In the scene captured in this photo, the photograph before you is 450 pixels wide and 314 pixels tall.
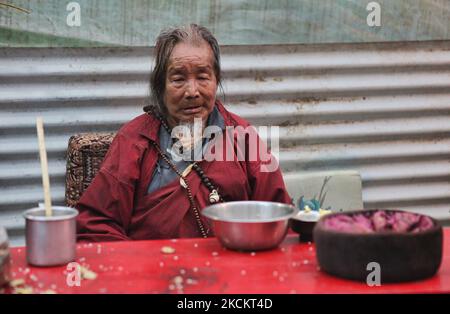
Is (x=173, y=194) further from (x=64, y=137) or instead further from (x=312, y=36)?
(x=312, y=36)

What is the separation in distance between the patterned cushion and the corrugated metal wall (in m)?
0.26

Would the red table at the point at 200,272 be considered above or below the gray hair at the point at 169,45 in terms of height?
below

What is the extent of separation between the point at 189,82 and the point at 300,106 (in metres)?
1.07

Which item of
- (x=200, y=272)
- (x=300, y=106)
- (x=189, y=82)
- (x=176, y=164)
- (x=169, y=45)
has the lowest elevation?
(x=200, y=272)

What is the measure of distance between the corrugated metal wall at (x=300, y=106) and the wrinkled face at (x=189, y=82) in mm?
671

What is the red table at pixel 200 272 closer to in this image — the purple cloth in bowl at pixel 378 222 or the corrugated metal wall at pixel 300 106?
the purple cloth in bowl at pixel 378 222

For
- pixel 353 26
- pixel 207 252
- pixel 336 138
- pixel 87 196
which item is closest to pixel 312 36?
pixel 353 26

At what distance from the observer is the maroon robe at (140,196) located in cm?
323

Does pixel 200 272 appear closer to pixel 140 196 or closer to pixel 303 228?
pixel 303 228

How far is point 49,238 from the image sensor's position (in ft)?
7.88

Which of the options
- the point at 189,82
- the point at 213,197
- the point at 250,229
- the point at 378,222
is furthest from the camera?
the point at 189,82

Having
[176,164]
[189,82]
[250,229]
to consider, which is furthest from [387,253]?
[189,82]

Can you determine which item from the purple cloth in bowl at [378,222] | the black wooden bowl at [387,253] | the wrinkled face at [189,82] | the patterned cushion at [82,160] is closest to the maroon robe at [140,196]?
the wrinkled face at [189,82]

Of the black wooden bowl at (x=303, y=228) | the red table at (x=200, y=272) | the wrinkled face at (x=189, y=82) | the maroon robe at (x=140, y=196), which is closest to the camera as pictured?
the red table at (x=200, y=272)
